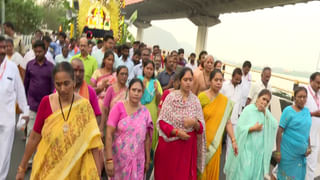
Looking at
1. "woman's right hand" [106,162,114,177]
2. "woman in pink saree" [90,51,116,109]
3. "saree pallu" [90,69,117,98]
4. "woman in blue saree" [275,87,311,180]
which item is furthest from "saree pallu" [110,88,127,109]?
"woman in blue saree" [275,87,311,180]

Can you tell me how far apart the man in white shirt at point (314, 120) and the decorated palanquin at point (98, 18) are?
18.4m

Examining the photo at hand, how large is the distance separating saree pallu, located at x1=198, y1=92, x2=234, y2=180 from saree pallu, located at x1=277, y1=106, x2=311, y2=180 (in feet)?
2.89

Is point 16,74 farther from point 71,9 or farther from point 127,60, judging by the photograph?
point 71,9

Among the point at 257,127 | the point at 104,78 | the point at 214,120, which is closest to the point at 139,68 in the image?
the point at 104,78

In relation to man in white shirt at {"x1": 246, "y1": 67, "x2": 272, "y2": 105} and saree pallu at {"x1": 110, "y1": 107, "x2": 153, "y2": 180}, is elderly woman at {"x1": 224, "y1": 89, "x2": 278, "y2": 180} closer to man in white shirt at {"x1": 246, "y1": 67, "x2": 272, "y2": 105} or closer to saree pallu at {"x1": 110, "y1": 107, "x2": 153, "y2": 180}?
saree pallu at {"x1": 110, "y1": 107, "x2": 153, "y2": 180}

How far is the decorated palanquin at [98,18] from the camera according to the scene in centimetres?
2278

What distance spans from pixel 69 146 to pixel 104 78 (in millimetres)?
2516

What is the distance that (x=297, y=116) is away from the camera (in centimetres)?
461

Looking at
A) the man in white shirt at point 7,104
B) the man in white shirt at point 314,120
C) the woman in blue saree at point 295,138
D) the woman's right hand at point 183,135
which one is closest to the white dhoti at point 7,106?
the man in white shirt at point 7,104

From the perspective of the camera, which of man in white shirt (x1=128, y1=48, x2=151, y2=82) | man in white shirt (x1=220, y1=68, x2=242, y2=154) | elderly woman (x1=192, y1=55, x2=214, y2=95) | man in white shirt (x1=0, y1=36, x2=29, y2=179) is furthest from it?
man in white shirt (x1=128, y1=48, x2=151, y2=82)

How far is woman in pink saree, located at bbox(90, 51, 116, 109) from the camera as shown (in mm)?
5082

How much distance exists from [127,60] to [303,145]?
4457mm

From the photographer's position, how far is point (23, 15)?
131ft

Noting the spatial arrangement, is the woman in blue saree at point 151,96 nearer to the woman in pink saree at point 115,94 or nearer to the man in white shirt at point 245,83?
the woman in pink saree at point 115,94
